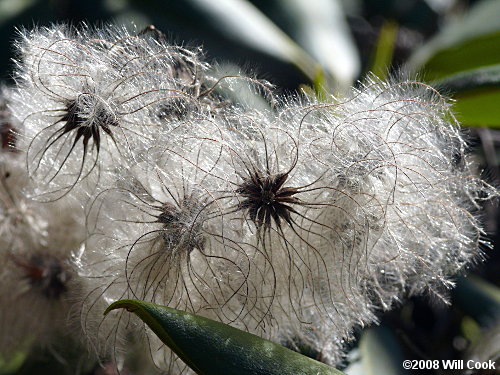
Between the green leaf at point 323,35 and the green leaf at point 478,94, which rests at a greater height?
the green leaf at point 323,35

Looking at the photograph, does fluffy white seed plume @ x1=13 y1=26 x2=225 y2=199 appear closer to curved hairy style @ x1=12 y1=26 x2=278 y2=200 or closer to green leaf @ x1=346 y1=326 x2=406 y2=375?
curved hairy style @ x1=12 y1=26 x2=278 y2=200

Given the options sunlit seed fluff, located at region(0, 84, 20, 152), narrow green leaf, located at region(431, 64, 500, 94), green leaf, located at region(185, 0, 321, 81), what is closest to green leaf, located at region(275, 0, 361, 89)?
green leaf, located at region(185, 0, 321, 81)

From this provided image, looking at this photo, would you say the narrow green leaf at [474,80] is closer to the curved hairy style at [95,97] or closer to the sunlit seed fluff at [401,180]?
the sunlit seed fluff at [401,180]

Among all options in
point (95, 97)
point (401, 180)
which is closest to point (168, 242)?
point (95, 97)

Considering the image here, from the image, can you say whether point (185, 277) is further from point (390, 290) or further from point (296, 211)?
point (390, 290)

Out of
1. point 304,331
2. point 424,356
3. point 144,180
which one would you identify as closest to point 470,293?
point 424,356

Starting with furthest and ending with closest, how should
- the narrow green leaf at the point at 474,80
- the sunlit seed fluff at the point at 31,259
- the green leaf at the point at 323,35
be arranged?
1. the green leaf at the point at 323,35
2. the narrow green leaf at the point at 474,80
3. the sunlit seed fluff at the point at 31,259

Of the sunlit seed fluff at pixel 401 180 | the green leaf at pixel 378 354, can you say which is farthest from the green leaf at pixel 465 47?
the green leaf at pixel 378 354
